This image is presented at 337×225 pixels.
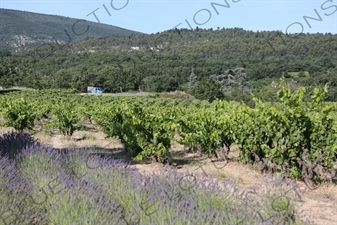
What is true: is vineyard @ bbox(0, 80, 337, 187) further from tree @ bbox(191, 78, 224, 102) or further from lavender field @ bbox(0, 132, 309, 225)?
tree @ bbox(191, 78, 224, 102)

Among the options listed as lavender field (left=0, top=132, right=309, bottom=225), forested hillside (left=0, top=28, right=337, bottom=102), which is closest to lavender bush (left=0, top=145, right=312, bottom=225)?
lavender field (left=0, top=132, right=309, bottom=225)

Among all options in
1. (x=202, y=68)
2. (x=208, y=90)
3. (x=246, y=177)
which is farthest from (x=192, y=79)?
(x=246, y=177)

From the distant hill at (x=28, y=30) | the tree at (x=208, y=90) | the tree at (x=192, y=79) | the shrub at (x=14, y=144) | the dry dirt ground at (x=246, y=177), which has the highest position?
the distant hill at (x=28, y=30)

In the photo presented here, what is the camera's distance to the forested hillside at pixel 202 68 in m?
61.8

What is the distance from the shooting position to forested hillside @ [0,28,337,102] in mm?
61812

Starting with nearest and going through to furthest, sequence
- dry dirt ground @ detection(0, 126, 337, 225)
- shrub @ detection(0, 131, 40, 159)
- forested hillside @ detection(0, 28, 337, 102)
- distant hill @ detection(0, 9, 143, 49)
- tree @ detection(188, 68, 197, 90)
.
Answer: dry dirt ground @ detection(0, 126, 337, 225), shrub @ detection(0, 131, 40, 159), forested hillside @ detection(0, 28, 337, 102), tree @ detection(188, 68, 197, 90), distant hill @ detection(0, 9, 143, 49)

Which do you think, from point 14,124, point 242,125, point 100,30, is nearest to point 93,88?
point 14,124

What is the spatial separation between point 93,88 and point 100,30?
109284 mm

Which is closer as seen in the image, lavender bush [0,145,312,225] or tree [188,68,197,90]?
lavender bush [0,145,312,225]

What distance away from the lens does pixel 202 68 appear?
81.9 meters

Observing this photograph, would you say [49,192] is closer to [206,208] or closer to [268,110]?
[206,208]

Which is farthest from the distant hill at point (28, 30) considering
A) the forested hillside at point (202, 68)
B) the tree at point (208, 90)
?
the tree at point (208, 90)

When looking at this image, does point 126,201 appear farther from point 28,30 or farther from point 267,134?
point 28,30

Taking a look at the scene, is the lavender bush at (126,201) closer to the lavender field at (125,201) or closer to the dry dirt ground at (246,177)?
the lavender field at (125,201)
